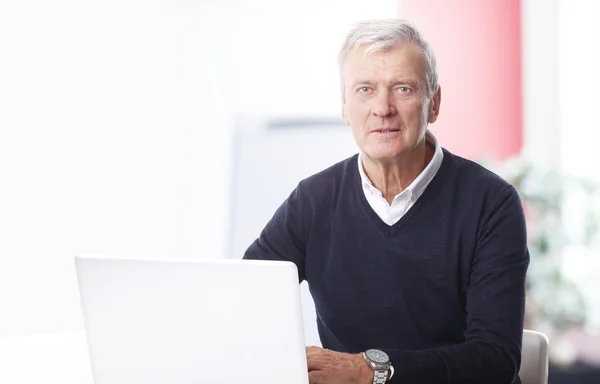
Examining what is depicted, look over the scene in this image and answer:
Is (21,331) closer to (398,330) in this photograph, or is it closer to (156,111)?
(156,111)

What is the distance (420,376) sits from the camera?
47.8 inches

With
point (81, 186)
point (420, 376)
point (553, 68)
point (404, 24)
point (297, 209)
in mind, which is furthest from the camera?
point (553, 68)

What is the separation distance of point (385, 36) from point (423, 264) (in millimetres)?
447

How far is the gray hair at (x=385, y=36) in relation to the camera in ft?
4.69

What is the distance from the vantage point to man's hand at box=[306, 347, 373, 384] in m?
1.09

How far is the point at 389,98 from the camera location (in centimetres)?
145

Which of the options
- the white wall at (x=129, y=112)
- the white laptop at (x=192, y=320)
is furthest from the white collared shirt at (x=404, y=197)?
the white wall at (x=129, y=112)

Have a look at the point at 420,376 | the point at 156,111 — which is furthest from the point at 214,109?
the point at 420,376

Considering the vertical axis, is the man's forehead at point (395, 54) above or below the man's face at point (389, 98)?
above

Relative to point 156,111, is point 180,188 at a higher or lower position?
lower

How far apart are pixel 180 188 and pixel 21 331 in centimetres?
115

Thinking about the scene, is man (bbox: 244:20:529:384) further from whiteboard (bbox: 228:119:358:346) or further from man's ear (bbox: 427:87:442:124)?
whiteboard (bbox: 228:119:358:346)

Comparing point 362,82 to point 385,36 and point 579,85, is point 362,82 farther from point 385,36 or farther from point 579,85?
point 579,85

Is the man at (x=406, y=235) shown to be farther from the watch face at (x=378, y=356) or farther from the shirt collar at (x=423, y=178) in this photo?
the watch face at (x=378, y=356)
